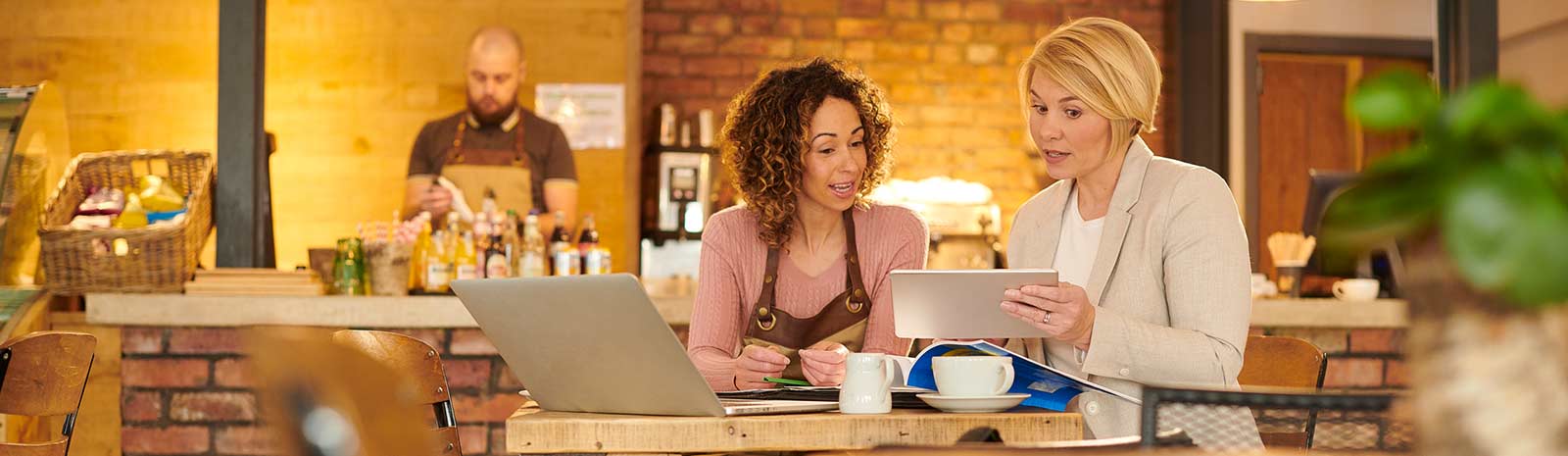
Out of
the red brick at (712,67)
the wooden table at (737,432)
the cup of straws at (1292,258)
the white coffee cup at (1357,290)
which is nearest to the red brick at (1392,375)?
the white coffee cup at (1357,290)

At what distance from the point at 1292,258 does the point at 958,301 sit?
9.91 ft

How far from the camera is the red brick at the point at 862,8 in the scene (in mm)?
6770

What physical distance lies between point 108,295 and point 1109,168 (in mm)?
2562

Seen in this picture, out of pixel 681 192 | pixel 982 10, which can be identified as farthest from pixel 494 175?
pixel 982 10

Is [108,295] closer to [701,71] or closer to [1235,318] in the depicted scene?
[1235,318]

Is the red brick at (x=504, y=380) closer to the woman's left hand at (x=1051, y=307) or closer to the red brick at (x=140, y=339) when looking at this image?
the red brick at (x=140, y=339)

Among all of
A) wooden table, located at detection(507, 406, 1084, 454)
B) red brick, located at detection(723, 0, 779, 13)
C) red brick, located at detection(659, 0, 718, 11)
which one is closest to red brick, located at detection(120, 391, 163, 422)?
wooden table, located at detection(507, 406, 1084, 454)

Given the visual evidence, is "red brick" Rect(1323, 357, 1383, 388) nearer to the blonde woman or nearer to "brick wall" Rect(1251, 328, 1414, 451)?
"brick wall" Rect(1251, 328, 1414, 451)

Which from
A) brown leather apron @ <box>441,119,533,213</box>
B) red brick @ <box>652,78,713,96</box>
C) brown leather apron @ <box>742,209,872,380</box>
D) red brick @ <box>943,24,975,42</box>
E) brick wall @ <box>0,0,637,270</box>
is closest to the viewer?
brown leather apron @ <box>742,209,872,380</box>

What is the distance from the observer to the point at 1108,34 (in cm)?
202

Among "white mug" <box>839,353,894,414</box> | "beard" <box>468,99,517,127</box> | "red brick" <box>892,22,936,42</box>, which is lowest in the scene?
"white mug" <box>839,353,894,414</box>

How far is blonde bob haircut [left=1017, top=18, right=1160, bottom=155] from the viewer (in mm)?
2014

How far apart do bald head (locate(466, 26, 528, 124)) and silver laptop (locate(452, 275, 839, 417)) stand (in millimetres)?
3941

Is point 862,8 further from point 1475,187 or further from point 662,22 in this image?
point 1475,187
